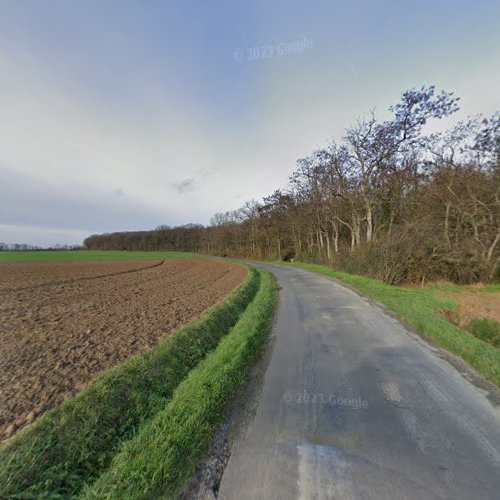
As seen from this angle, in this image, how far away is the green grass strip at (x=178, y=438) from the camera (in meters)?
1.89

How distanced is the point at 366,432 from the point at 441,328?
4145 mm

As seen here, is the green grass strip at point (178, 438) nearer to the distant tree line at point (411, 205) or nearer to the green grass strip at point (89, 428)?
the green grass strip at point (89, 428)

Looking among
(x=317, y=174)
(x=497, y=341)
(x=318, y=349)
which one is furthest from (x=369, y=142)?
(x=318, y=349)

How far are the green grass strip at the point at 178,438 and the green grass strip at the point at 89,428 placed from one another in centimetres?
23

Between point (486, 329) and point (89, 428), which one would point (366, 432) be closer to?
point (89, 428)

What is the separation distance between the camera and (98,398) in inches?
119

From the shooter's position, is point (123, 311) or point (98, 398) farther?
point (123, 311)

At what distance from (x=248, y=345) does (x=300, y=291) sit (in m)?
6.54

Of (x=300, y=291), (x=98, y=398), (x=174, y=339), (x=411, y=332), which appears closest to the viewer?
(x=98, y=398)

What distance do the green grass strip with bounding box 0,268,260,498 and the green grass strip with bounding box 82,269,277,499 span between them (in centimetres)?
23

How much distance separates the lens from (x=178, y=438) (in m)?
2.33

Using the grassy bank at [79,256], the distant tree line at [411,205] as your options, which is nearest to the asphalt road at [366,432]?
the distant tree line at [411,205]

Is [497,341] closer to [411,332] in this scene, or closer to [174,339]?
[411,332]

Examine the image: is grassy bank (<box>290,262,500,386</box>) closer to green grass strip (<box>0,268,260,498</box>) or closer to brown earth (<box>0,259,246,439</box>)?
green grass strip (<box>0,268,260,498</box>)
